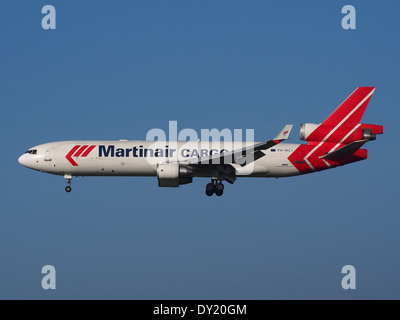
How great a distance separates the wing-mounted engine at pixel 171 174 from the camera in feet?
251

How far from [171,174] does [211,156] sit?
406 cm

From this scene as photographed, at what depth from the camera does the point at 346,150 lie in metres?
78.4

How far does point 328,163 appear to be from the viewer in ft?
262

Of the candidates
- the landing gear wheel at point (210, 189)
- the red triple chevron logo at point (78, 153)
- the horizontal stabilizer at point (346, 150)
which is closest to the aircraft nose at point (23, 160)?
the red triple chevron logo at point (78, 153)

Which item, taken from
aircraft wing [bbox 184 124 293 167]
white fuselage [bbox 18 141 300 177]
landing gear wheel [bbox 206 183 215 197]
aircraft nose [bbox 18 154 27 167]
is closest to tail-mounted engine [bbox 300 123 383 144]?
white fuselage [bbox 18 141 300 177]

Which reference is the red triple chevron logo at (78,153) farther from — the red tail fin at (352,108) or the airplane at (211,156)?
the red tail fin at (352,108)

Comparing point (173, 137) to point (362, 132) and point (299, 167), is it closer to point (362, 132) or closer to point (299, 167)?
point (299, 167)

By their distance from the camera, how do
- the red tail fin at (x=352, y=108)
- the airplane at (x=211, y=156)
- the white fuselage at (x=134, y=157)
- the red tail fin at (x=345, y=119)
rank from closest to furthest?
the airplane at (x=211, y=156), the white fuselage at (x=134, y=157), the red tail fin at (x=345, y=119), the red tail fin at (x=352, y=108)

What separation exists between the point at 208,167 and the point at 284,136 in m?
9.47

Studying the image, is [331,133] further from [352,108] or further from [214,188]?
[214,188]

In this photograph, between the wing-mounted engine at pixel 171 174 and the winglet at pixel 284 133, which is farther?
the wing-mounted engine at pixel 171 174

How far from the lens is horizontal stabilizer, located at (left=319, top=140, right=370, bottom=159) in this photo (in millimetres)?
77375

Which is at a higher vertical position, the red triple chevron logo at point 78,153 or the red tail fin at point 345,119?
the red tail fin at point 345,119

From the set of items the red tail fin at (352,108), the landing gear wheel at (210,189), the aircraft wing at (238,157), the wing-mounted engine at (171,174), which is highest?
the red tail fin at (352,108)
